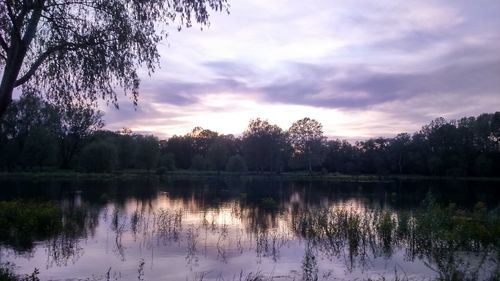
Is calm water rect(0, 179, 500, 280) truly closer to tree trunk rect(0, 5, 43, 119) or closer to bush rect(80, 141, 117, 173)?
tree trunk rect(0, 5, 43, 119)

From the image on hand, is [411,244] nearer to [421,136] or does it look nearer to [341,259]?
[341,259]

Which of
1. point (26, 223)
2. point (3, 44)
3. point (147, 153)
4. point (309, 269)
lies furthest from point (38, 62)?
point (147, 153)

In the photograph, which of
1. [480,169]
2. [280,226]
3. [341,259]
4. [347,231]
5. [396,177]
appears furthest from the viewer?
[396,177]

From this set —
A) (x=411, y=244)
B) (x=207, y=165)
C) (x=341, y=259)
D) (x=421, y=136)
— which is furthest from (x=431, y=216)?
(x=421, y=136)

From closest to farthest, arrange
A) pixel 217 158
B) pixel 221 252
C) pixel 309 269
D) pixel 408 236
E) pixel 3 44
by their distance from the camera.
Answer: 1. pixel 3 44
2. pixel 309 269
3. pixel 221 252
4. pixel 408 236
5. pixel 217 158

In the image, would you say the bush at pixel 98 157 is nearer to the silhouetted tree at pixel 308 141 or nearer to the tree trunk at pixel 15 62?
the silhouetted tree at pixel 308 141

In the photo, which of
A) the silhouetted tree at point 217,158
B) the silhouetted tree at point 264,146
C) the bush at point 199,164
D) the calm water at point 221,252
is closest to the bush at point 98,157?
the silhouetted tree at point 217,158

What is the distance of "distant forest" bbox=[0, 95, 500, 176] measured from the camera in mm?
94438

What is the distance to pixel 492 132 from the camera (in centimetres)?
12044

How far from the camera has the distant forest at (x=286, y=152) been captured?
9444 cm

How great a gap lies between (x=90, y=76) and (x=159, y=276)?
8022 millimetres

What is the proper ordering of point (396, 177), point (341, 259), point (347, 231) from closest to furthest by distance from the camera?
point (341, 259) → point (347, 231) → point (396, 177)

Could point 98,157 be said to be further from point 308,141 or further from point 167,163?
point 308,141

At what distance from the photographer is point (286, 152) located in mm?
139375
